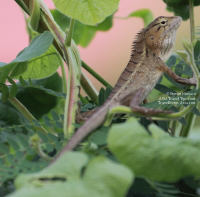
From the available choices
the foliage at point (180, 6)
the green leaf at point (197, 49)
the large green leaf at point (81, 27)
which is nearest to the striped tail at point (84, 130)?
the green leaf at point (197, 49)

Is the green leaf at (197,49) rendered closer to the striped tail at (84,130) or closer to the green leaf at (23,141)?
the striped tail at (84,130)

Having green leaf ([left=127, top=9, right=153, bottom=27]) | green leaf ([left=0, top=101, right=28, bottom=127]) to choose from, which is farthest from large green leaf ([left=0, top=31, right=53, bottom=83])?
green leaf ([left=127, top=9, right=153, bottom=27])

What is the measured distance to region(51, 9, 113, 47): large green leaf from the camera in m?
1.18

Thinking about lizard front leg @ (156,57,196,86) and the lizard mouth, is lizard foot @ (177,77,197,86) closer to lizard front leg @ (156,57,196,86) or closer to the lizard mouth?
lizard front leg @ (156,57,196,86)

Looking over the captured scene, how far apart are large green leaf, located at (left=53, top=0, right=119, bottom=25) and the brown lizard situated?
20 cm

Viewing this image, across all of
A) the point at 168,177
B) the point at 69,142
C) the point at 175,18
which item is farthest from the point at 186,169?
the point at 175,18

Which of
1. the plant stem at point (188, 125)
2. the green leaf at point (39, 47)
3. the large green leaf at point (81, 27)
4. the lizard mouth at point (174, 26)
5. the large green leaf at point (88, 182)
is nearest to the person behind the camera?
the large green leaf at point (88, 182)

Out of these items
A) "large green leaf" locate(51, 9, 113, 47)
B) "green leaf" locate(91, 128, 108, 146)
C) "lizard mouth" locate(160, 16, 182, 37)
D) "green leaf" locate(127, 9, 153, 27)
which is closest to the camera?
"green leaf" locate(91, 128, 108, 146)

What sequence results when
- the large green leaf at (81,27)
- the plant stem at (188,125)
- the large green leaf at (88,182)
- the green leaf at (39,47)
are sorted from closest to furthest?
1. the large green leaf at (88,182)
2. the green leaf at (39,47)
3. the plant stem at (188,125)
4. the large green leaf at (81,27)

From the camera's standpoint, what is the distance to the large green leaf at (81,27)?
46.6 inches

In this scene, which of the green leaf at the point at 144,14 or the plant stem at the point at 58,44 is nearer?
the plant stem at the point at 58,44

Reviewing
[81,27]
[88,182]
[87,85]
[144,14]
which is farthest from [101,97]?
[144,14]

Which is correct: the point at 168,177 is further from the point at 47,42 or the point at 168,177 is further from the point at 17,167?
the point at 47,42

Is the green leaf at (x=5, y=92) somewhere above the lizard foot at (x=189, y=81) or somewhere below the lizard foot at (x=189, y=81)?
above
